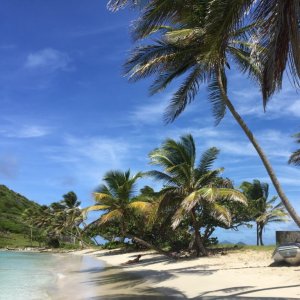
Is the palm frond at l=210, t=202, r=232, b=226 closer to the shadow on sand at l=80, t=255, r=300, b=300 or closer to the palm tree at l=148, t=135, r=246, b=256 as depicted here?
the palm tree at l=148, t=135, r=246, b=256

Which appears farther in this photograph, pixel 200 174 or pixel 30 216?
pixel 30 216

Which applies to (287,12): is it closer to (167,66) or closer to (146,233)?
(167,66)

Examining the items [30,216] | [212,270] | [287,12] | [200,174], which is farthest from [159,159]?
[30,216]

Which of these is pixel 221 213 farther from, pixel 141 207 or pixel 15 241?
pixel 15 241

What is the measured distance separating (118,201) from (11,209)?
82.7 meters

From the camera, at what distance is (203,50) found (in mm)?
9648

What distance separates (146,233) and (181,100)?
18.7m

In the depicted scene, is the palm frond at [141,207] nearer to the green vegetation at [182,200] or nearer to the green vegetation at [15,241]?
the green vegetation at [182,200]

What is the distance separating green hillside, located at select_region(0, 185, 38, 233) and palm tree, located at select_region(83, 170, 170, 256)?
65.2 meters

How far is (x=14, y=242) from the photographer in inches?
3219

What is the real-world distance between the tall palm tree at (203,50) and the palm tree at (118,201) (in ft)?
41.1

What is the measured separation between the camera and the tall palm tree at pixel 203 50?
7105mm

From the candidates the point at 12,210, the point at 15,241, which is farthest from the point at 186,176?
the point at 12,210

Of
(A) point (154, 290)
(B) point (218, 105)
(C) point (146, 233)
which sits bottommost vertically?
(A) point (154, 290)
